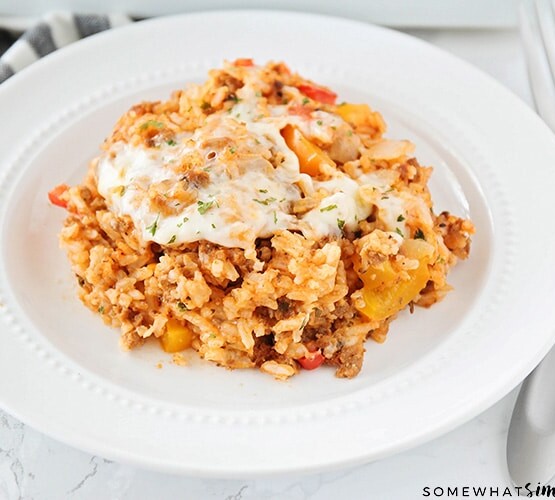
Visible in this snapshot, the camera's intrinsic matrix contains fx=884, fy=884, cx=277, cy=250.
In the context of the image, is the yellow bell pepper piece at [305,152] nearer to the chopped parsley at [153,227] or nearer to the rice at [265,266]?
the rice at [265,266]

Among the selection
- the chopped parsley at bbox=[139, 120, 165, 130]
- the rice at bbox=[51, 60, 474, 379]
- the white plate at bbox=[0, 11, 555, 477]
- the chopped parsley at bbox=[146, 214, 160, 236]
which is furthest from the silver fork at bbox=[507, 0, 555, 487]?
the chopped parsley at bbox=[139, 120, 165, 130]

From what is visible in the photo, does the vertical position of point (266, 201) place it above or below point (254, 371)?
above

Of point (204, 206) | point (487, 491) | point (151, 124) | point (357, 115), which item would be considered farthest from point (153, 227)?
point (487, 491)

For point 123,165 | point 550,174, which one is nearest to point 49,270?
point 123,165

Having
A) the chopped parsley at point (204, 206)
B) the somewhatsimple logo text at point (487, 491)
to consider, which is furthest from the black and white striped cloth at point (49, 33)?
the somewhatsimple logo text at point (487, 491)

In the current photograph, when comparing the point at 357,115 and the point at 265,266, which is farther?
the point at 357,115

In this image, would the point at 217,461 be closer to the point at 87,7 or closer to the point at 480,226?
the point at 480,226

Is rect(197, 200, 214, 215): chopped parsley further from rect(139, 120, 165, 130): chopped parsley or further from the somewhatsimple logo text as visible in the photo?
the somewhatsimple logo text

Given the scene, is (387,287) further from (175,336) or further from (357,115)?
(357,115)
